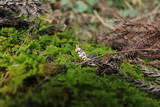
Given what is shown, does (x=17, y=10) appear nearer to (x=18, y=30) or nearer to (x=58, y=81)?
(x=18, y=30)

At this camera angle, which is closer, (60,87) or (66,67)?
(60,87)

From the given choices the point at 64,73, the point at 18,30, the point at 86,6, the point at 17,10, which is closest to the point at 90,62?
the point at 64,73

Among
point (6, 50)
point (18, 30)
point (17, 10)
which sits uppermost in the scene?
point (17, 10)

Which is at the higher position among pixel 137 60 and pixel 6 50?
pixel 6 50

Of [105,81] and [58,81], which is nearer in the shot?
[58,81]

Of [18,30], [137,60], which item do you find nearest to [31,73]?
[137,60]

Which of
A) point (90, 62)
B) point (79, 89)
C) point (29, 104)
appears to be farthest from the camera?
point (90, 62)

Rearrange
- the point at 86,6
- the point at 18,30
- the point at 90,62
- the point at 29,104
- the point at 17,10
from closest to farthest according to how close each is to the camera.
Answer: the point at 29,104, the point at 90,62, the point at 18,30, the point at 17,10, the point at 86,6
